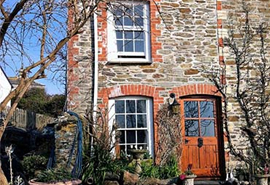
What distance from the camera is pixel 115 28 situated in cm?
923

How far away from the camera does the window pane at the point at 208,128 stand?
9.29 metres

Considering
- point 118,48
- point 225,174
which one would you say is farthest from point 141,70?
point 225,174

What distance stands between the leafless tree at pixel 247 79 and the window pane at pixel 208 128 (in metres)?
0.40

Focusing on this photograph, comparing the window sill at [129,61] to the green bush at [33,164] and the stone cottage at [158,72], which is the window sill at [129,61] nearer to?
the stone cottage at [158,72]

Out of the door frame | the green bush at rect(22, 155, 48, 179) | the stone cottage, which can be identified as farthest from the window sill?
the green bush at rect(22, 155, 48, 179)

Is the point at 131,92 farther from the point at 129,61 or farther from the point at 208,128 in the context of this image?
the point at 208,128

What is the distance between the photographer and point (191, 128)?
364 inches

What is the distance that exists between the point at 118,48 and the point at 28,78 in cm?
496

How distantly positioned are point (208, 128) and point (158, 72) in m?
2.10

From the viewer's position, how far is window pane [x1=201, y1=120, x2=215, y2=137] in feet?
30.5

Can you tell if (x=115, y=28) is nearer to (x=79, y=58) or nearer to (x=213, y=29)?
(x=79, y=58)

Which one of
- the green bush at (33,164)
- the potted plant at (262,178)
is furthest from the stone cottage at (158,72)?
the potted plant at (262,178)

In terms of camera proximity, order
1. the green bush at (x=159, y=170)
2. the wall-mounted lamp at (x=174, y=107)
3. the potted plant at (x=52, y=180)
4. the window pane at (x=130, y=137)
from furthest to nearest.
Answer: the window pane at (x=130, y=137)
the wall-mounted lamp at (x=174, y=107)
the green bush at (x=159, y=170)
the potted plant at (x=52, y=180)

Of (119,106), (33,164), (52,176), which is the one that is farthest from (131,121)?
(52,176)
